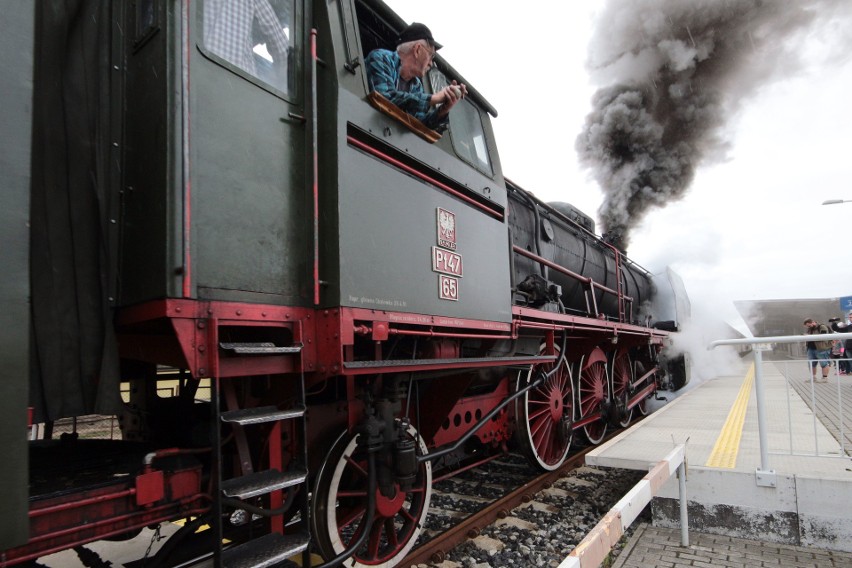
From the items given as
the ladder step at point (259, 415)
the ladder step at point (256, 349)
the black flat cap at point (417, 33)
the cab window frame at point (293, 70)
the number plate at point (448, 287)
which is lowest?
the ladder step at point (259, 415)

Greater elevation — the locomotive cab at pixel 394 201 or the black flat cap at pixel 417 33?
the black flat cap at pixel 417 33

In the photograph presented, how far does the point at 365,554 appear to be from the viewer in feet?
10.5

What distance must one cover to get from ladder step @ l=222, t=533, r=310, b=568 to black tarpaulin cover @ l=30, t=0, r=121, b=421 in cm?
79

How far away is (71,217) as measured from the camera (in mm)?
2037

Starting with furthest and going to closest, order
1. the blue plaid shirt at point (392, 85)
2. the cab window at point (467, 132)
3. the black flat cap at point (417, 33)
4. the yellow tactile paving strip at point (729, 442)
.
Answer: the yellow tactile paving strip at point (729, 442) < the cab window at point (467, 132) < the black flat cap at point (417, 33) < the blue plaid shirt at point (392, 85)

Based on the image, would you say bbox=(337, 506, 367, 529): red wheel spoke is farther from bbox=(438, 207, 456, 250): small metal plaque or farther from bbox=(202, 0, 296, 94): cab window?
bbox=(202, 0, 296, 94): cab window

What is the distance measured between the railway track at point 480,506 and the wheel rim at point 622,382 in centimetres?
190

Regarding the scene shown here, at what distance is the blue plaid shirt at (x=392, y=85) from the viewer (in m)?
2.94

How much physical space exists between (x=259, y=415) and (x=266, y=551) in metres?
0.56

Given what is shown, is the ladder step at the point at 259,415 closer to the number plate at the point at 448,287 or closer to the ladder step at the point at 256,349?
the ladder step at the point at 256,349

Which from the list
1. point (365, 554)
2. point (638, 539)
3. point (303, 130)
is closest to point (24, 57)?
point (303, 130)

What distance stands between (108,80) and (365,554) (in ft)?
9.87

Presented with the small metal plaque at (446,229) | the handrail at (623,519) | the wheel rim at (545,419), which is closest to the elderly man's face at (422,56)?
the small metal plaque at (446,229)

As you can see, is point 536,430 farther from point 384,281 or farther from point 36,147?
point 36,147
